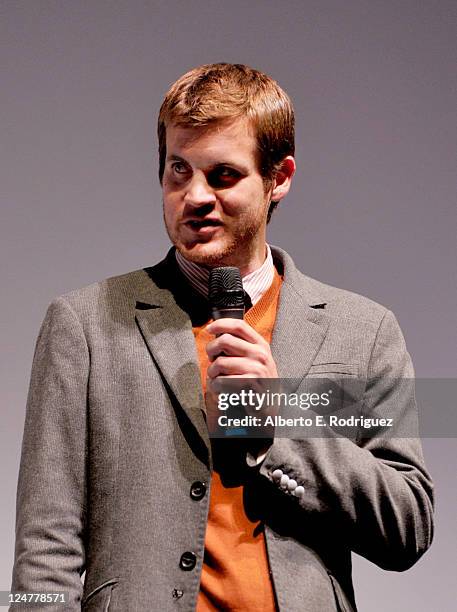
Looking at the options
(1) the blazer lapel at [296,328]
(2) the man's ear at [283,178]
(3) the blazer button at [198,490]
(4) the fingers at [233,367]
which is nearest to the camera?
(4) the fingers at [233,367]

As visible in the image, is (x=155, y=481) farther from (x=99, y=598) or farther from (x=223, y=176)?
(x=223, y=176)

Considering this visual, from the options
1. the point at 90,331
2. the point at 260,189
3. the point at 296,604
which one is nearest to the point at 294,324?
the point at 260,189

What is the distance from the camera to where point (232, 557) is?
1515 millimetres

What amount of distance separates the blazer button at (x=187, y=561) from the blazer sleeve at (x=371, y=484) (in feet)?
0.58

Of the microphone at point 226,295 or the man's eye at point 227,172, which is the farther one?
the man's eye at point 227,172

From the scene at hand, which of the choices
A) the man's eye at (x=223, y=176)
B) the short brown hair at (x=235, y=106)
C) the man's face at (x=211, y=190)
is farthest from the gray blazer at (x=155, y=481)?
the short brown hair at (x=235, y=106)

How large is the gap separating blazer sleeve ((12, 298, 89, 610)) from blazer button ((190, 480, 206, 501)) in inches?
7.4

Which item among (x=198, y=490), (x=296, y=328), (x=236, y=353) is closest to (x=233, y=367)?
(x=236, y=353)

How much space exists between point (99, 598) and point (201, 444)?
30 centimetres

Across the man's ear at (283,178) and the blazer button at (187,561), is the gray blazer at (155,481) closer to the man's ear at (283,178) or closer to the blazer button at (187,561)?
the blazer button at (187,561)

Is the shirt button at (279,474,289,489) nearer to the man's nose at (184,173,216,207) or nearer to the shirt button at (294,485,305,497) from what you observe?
the shirt button at (294,485,305,497)

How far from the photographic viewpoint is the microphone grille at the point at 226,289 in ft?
4.87

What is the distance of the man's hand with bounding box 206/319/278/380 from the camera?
4.64 feet

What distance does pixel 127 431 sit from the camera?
5.12 feet
